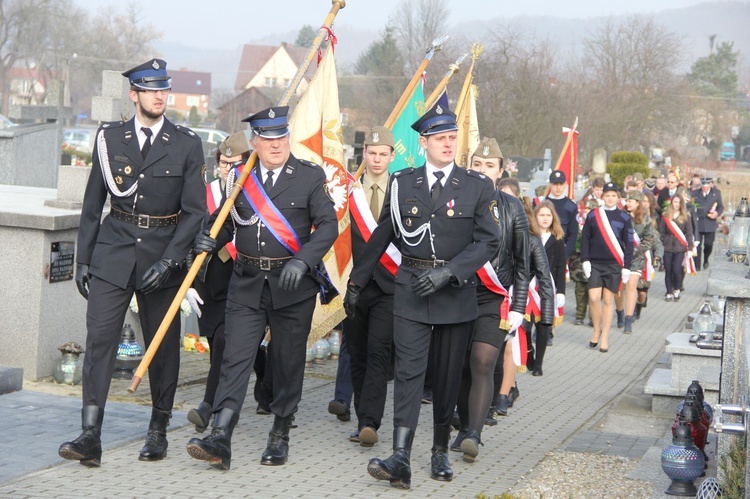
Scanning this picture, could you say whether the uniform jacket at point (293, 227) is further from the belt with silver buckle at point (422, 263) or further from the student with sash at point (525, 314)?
the student with sash at point (525, 314)

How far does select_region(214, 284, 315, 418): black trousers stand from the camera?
283 inches

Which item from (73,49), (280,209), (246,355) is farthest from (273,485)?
(73,49)

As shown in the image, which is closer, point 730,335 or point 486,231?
point 730,335

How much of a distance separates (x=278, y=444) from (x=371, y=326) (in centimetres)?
126

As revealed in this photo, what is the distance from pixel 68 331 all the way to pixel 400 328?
353cm

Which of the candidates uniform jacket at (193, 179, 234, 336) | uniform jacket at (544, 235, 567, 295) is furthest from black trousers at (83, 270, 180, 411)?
uniform jacket at (544, 235, 567, 295)

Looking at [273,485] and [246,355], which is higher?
[246,355]

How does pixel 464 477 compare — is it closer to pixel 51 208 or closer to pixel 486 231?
pixel 486 231

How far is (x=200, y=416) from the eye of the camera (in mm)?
8000

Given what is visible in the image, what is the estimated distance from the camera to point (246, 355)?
285 inches

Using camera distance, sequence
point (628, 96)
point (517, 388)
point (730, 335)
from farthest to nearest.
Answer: point (628, 96) < point (517, 388) < point (730, 335)

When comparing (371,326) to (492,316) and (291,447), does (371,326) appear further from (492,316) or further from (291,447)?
(291,447)

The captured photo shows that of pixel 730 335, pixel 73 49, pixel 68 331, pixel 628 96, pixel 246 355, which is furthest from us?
pixel 73 49

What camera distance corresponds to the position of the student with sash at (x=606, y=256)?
14.7 m
